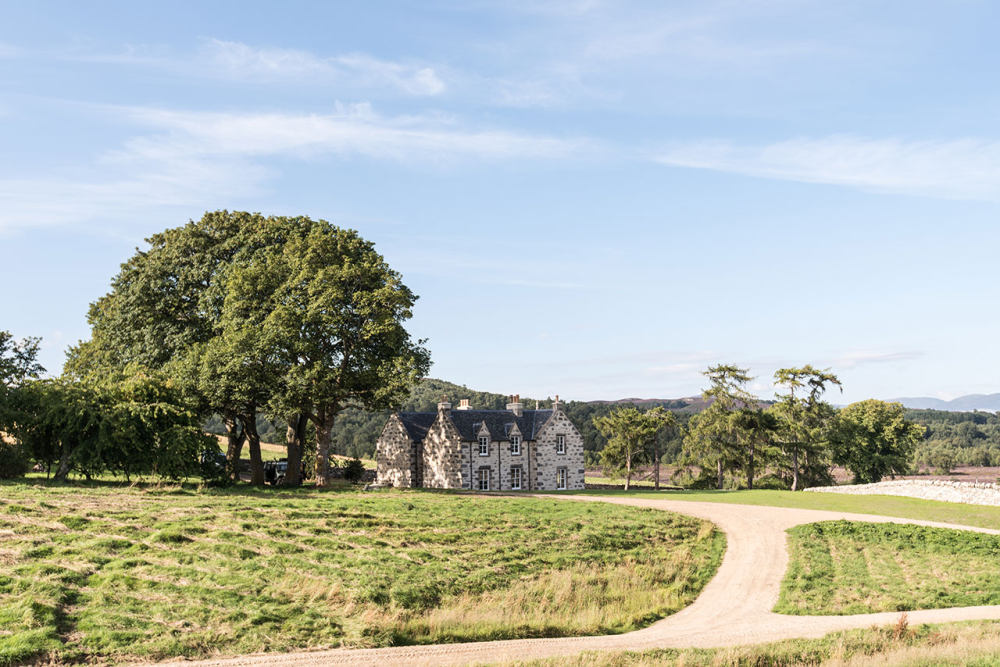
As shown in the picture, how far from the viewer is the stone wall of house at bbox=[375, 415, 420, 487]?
61.6 metres

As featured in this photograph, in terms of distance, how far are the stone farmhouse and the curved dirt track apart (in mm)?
27742

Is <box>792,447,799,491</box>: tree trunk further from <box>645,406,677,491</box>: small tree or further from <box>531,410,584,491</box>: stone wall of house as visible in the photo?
<box>531,410,584,491</box>: stone wall of house

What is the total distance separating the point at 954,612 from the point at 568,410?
336 ft

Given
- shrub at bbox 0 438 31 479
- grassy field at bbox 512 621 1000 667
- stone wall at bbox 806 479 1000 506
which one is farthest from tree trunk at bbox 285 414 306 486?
stone wall at bbox 806 479 1000 506

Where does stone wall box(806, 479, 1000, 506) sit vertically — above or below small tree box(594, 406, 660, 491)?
below

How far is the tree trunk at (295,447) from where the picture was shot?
162 ft

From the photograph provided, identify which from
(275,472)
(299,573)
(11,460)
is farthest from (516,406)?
(299,573)

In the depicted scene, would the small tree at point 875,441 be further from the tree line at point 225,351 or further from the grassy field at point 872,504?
the tree line at point 225,351

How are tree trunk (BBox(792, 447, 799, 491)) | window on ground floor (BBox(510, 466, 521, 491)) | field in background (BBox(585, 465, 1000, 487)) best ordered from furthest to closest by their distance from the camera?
field in background (BBox(585, 465, 1000, 487))
tree trunk (BBox(792, 447, 799, 491))
window on ground floor (BBox(510, 466, 521, 491))

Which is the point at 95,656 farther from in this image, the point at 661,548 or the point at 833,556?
the point at 833,556

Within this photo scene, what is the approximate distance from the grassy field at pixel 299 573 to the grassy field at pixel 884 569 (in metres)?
3.43

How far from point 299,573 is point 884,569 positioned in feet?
66.7

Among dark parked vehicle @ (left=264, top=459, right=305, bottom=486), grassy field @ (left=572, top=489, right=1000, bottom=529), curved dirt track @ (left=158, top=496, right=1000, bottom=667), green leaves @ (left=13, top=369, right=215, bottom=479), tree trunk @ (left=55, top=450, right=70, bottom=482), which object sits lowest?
curved dirt track @ (left=158, top=496, right=1000, bottom=667)

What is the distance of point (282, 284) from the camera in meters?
45.7
